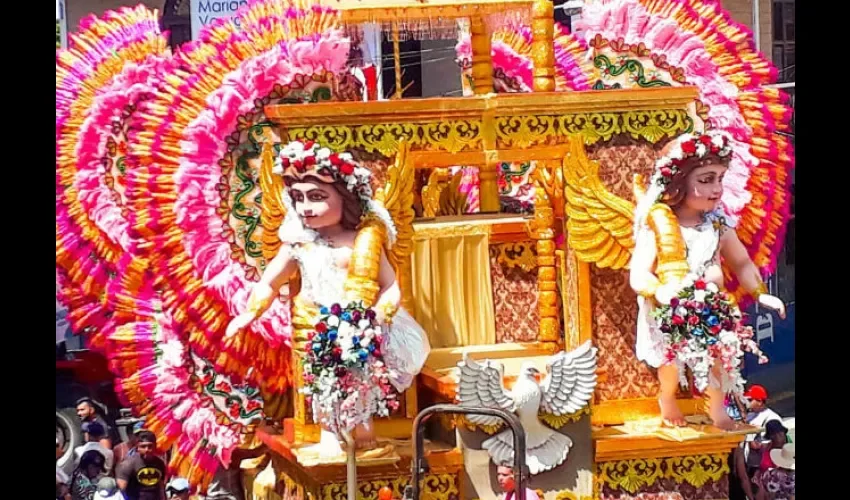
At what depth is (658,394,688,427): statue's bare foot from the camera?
8.31 meters

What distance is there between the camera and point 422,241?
879cm

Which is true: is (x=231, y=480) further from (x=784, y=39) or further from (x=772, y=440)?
(x=784, y=39)

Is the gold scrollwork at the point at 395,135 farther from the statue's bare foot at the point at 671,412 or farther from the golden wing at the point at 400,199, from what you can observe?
the statue's bare foot at the point at 671,412

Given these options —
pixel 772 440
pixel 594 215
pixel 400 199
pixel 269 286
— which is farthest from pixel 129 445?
pixel 772 440

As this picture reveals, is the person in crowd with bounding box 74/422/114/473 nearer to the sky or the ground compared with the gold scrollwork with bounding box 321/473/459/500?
nearer to the sky

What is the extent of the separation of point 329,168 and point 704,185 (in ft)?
5.34

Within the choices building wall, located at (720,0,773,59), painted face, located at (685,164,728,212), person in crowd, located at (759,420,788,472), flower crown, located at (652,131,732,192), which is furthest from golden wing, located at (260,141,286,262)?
building wall, located at (720,0,773,59)

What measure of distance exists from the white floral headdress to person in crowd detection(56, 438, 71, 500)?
173cm

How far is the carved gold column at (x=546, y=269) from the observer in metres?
8.74

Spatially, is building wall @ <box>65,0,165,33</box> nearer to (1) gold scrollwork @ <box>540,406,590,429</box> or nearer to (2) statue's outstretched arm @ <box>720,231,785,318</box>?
(1) gold scrollwork @ <box>540,406,590,429</box>

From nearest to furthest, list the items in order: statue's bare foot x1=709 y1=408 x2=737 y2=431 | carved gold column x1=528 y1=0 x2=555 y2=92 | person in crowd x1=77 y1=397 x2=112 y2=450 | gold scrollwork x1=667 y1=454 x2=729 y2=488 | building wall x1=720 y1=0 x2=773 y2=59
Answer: statue's bare foot x1=709 y1=408 x2=737 y2=431
gold scrollwork x1=667 y1=454 x2=729 y2=488
carved gold column x1=528 y1=0 x2=555 y2=92
person in crowd x1=77 y1=397 x2=112 y2=450
building wall x1=720 y1=0 x2=773 y2=59

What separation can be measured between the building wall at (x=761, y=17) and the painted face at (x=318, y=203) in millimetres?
2661

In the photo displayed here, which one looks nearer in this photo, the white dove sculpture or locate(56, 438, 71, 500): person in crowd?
the white dove sculpture
